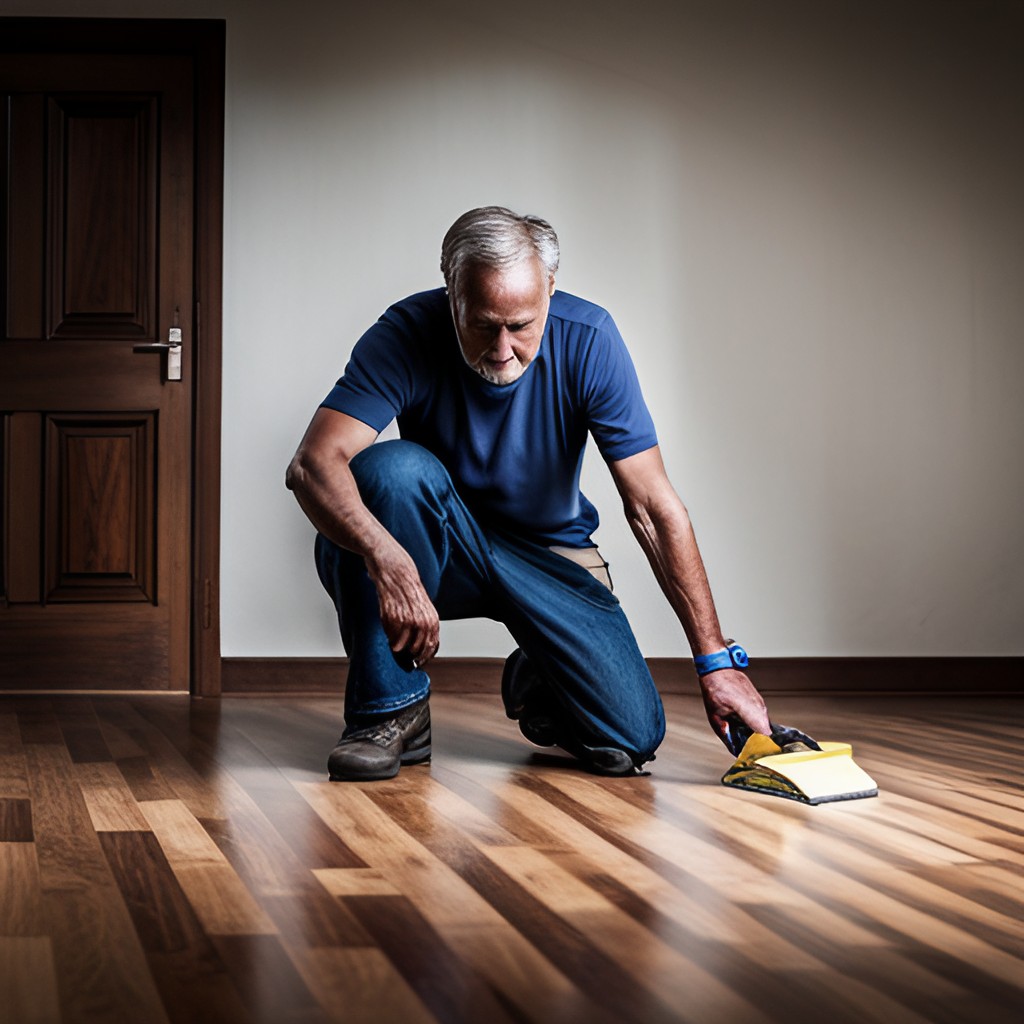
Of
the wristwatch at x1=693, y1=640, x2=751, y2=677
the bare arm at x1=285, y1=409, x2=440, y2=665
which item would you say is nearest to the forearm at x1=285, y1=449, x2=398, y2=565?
the bare arm at x1=285, y1=409, x2=440, y2=665

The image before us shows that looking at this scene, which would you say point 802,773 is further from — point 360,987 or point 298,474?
point 360,987

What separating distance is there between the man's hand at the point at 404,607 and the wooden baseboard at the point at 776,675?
1.53 meters

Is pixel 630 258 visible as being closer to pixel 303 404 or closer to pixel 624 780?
pixel 303 404

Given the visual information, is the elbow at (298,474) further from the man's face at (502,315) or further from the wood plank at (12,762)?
the wood plank at (12,762)

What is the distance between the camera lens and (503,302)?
1.97 m

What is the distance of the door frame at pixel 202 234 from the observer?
3410 millimetres

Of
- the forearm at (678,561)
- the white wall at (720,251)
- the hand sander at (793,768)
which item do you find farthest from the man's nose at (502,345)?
the white wall at (720,251)

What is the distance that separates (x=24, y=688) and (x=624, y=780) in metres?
1.94

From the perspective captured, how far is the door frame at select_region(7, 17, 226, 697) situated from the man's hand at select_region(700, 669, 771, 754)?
5.94 feet

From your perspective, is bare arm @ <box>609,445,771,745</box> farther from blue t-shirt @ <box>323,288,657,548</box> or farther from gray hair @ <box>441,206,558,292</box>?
gray hair @ <box>441,206,558,292</box>

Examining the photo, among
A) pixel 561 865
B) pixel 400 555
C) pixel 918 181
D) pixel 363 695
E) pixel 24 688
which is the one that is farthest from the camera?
pixel 918 181

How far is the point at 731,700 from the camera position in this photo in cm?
194

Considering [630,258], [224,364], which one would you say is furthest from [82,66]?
[630,258]

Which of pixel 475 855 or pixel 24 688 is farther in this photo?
pixel 24 688
